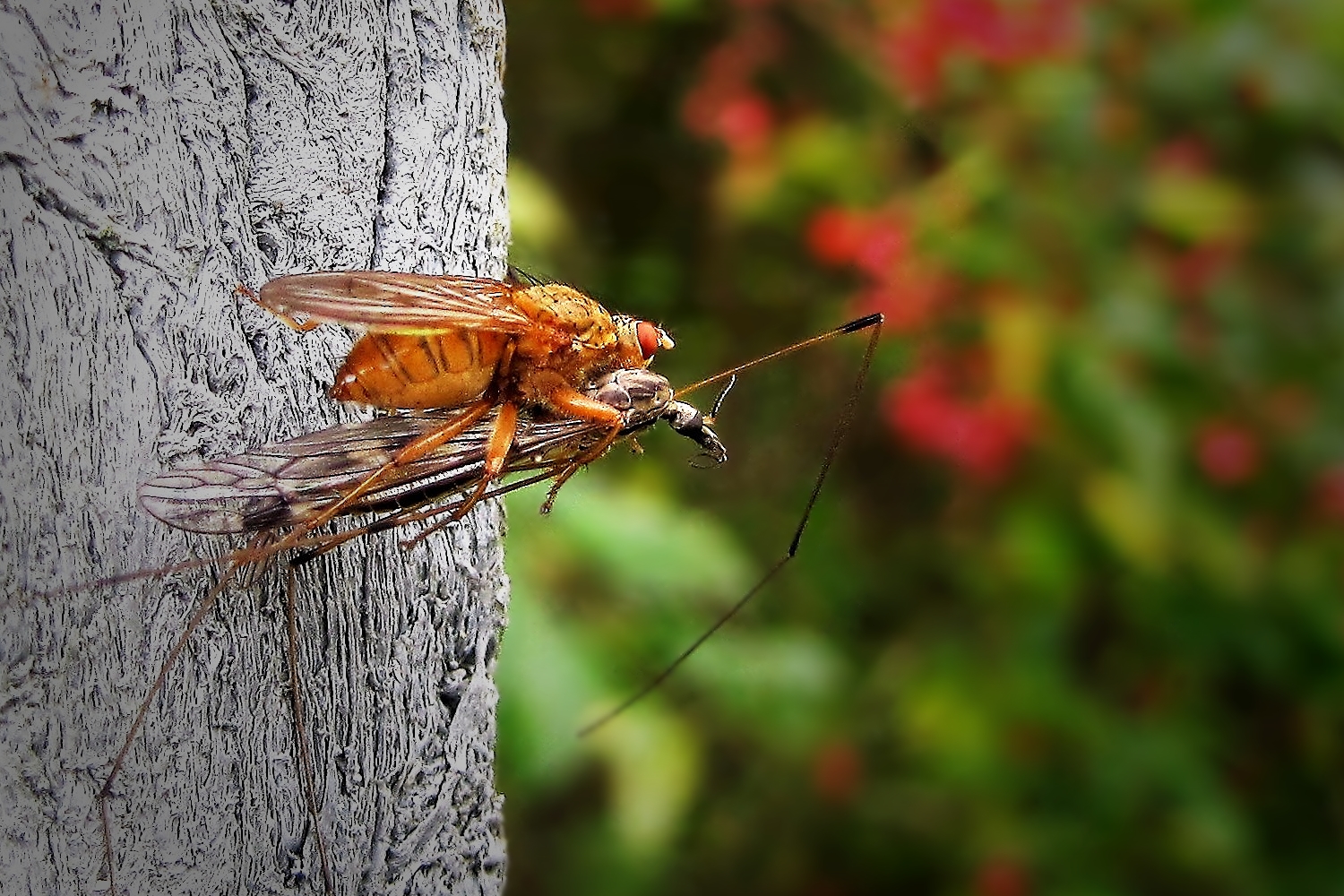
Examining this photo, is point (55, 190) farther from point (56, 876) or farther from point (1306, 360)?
point (1306, 360)

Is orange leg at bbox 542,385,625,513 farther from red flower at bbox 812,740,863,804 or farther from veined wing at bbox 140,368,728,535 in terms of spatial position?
red flower at bbox 812,740,863,804

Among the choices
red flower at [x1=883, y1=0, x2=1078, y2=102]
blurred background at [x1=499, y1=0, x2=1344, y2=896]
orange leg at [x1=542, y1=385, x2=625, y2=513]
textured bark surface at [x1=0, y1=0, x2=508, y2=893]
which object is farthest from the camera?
red flower at [x1=883, y1=0, x2=1078, y2=102]

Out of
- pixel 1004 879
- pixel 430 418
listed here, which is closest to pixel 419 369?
pixel 430 418

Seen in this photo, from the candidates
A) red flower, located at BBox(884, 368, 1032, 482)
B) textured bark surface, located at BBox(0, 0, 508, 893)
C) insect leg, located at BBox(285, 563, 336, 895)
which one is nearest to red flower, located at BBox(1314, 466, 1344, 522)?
red flower, located at BBox(884, 368, 1032, 482)

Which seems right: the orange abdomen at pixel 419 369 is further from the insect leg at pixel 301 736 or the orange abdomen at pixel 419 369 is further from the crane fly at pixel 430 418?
the insect leg at pixel 301 736

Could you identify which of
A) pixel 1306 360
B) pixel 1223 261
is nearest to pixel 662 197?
pixel 1223 261

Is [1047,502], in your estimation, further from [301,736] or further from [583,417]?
[301,736]

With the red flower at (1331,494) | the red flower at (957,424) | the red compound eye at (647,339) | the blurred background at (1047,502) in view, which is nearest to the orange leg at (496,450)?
the red compound eye at (647,339)
